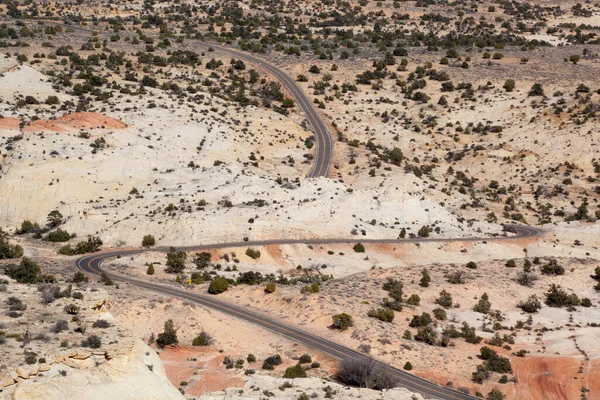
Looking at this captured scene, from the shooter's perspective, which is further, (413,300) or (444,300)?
(444,300)

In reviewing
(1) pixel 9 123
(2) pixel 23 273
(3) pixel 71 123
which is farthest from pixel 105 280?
(1) pixel 9 123

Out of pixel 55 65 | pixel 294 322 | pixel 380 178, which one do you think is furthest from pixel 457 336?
pixel 55 65

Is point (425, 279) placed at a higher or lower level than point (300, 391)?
higher

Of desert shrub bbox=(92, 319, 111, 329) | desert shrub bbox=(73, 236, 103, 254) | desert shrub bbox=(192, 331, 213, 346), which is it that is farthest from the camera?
desert shrub bbox=(73, 236, 103, 254)

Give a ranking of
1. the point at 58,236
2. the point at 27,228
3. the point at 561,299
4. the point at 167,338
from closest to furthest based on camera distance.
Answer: the point at 167,338 < the point at 561,299 < the point at 58,236 < the point at 27,228

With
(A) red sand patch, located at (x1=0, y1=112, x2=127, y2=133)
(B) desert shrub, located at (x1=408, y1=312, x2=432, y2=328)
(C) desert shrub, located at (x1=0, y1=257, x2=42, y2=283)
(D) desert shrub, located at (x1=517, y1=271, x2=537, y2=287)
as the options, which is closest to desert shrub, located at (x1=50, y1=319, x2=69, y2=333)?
(C) desert shrub, located at (x1=0, y1=257, x2=42, y2=283)

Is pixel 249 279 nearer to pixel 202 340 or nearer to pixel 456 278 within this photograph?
pixel 202 340

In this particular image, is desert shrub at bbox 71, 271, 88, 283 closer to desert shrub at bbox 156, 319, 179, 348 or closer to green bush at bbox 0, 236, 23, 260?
desert shrub at bbox 156, 319, 179, 348
